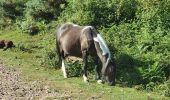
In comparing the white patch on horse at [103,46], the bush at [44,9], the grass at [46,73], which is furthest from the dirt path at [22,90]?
the bush at [44,9]

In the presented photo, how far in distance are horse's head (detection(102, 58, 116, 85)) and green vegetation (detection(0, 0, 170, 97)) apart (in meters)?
0.70

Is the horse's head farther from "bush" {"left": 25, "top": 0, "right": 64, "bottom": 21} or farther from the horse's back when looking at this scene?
"bush" {"left": 25, "top": 0, "right": 64, "bottom": 21}

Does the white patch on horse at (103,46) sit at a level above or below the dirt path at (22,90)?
above

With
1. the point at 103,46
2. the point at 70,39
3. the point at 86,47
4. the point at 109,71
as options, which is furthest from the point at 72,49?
the point at 109,71

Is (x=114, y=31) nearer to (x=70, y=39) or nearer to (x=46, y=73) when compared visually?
(x=70, y=39)

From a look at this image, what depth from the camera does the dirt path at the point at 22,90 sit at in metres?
13.3

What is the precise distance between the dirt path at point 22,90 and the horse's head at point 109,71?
1.68 metres

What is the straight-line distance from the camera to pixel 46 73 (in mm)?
16734

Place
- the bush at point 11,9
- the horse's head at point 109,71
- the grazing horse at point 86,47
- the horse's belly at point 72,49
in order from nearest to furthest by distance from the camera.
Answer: the horse's head at point 109,71, the grazing horse at point 86,47, the horse's belly at point 72,49, the bush at point 11,9

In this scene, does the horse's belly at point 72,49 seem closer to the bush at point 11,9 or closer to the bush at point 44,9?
the bush at point 44,9

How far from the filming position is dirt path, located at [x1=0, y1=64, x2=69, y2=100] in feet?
43.8

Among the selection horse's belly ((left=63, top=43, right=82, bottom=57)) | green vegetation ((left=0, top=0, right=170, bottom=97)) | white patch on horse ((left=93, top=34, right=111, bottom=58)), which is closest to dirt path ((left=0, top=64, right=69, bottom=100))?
horse's belly ((left=63, top=43, right=82, bottom=57))

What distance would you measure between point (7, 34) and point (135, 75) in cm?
1002

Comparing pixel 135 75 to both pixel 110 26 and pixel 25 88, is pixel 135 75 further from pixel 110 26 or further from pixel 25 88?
pixel 110 26
